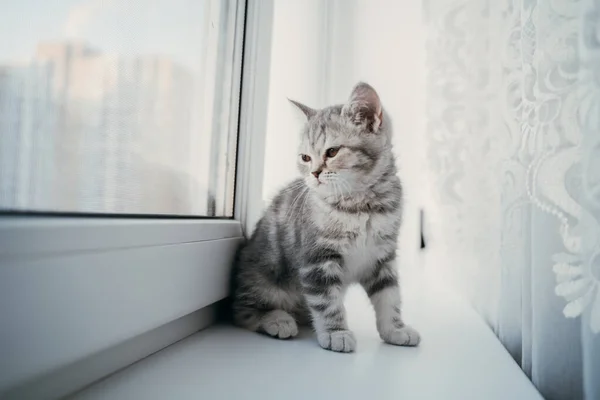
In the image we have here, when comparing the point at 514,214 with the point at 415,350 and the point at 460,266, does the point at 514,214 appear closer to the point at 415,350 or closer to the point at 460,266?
the point at 415,350

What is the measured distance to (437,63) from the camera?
1.17 metres

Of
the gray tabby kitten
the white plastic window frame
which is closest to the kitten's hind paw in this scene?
the gray tabby kitten

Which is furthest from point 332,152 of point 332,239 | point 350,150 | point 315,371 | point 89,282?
point 89,282

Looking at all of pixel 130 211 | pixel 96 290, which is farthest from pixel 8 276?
pixel 130 211

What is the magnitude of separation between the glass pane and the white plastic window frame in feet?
0.16

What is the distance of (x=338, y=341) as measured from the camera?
75 centimetres

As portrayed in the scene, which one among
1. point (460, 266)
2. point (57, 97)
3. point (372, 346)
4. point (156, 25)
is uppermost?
point (156, 25)

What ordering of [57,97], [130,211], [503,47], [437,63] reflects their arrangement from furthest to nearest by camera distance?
[437,63] < [503,47] < [130,211] < [57,97]

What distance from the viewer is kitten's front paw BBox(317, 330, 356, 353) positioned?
29.4 inches

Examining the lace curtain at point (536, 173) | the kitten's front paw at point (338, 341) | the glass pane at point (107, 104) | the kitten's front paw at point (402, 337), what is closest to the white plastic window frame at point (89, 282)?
the glass pane at point (107, 104)

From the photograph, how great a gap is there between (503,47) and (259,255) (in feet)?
2.10

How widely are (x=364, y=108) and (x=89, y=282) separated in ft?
2.23

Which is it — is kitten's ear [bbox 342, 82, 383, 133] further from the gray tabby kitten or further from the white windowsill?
the white windowsill

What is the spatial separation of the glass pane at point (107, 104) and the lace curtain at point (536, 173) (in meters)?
0.56
